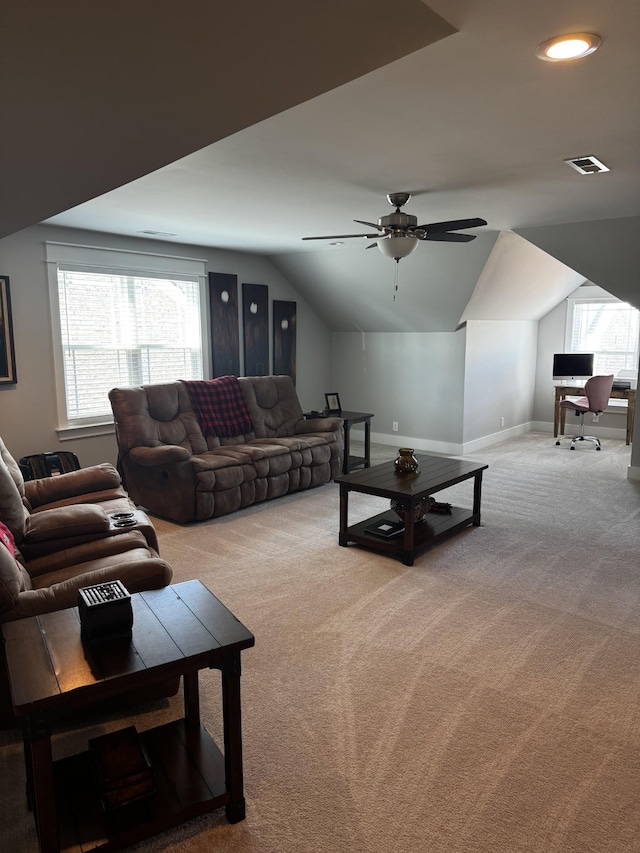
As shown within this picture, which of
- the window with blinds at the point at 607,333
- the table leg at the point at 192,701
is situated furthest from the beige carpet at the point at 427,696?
the window with blinds at the point at 607,333

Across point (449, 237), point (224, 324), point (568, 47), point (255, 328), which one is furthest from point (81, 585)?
point (255, 328)

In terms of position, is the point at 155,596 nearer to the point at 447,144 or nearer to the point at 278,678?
the point at 278,678

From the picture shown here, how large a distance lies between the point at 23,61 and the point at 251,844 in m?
2.13

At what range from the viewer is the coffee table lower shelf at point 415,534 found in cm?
379

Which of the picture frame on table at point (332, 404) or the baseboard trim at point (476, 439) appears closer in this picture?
the picture frame on table at point (332, 404)

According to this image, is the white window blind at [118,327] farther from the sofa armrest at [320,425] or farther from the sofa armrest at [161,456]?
the sofa armrest at [320,425]

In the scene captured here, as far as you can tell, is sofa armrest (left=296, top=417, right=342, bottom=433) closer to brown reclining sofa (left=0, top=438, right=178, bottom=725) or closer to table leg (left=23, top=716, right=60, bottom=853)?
brown reclining sofa (left=0, top=438, right=178, bottom=725)

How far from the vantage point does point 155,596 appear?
6.66 feet

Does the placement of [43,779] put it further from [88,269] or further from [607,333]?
[607,333]

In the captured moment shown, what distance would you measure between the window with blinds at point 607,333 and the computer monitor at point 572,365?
40cm

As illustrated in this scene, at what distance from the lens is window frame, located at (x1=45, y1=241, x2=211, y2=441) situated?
16.8 ft

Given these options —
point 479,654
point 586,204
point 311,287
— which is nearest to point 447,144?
point 586,204

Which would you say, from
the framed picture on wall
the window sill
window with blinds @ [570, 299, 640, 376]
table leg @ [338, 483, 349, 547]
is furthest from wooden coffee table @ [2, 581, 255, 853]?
window with blinds @ [570, 299, 640, 376]

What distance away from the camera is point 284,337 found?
7.37m
